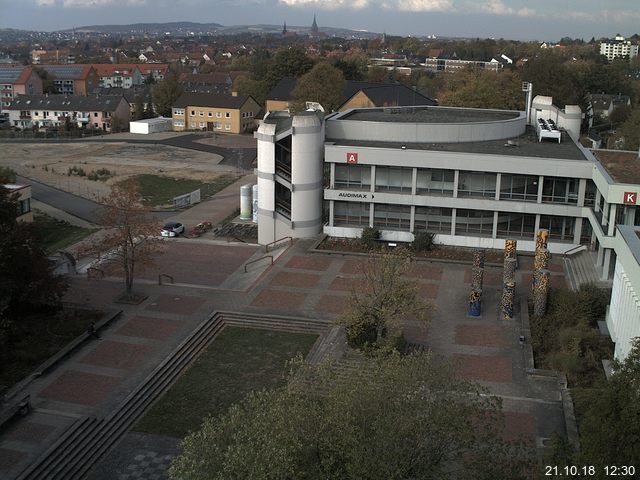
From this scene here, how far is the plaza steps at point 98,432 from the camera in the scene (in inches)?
786

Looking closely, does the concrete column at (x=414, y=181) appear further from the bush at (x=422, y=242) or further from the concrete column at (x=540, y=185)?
the concrete column at (x=540, y=185)

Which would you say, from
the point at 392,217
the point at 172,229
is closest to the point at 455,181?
the point at 392,217

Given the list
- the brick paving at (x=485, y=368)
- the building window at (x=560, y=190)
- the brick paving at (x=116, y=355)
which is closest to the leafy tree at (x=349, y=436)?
the brick paving at (x=485, y=368)

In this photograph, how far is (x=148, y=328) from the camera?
29391 mm

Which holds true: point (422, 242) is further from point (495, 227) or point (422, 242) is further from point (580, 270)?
point (580, 270)

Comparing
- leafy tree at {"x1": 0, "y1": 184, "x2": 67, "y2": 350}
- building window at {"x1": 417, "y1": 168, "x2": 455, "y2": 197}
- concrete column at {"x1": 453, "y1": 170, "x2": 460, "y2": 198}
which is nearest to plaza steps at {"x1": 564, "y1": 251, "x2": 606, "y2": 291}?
concrete column at {"x1": 453, "y1": 170, "x2": 460, "y2": 198}

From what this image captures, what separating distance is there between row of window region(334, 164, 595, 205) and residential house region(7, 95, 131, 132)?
228ft

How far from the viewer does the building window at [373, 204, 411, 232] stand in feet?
137

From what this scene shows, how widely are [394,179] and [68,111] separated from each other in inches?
3060

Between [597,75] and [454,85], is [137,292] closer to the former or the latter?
[454,85]

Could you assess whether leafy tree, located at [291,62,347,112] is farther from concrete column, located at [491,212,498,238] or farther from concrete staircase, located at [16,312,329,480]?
concrete staircase, located at [16,312,329,480]

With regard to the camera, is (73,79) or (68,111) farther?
(73,79)

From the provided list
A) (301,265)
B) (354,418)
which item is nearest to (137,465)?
(354,418)

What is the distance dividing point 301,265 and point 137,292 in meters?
8.98
